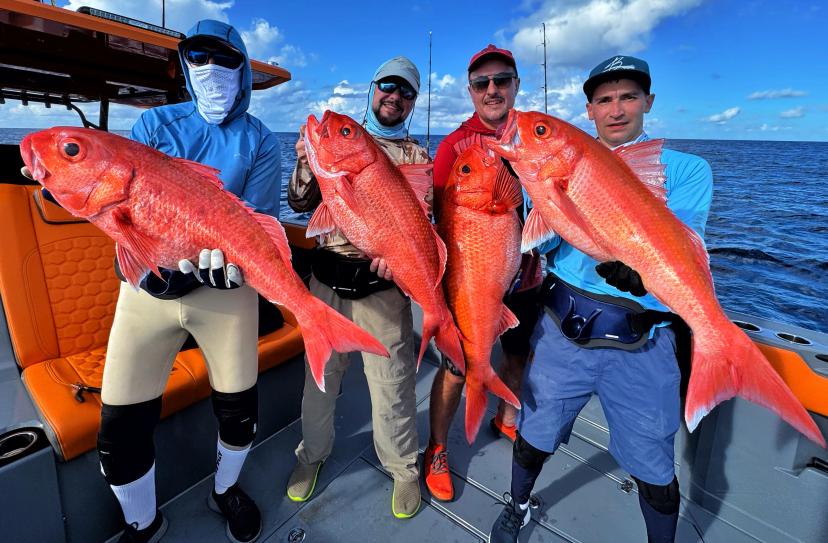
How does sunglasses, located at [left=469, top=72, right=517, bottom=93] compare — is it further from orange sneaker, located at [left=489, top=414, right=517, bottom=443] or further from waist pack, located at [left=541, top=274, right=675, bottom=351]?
orange sneaker, located at [left=489, top=414, right=517, bottom=443]

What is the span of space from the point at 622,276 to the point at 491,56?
6.29ft

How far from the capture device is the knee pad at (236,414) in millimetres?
2432

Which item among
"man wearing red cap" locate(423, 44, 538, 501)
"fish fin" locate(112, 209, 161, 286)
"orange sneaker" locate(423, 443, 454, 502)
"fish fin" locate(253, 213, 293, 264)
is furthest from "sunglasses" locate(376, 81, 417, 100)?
"orange sneaker" locate(423, 443, 454, 502)

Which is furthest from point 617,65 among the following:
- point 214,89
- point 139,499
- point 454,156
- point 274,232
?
point 139,499

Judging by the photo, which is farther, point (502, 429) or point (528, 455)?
point (502, 429)

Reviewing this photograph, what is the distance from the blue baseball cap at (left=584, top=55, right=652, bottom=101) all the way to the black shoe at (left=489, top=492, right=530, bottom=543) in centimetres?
264

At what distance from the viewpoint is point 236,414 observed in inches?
96.4

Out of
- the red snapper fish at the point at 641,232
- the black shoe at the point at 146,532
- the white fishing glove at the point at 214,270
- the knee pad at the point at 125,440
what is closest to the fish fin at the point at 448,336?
the red snapper fish at the point at 641,232

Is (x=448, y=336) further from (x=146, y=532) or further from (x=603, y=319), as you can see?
(x=146, y=532)

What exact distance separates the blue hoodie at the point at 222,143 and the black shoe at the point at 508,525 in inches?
93.2

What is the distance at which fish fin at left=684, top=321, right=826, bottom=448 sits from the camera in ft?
5.51

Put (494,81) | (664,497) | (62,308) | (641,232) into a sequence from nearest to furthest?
(641,232) → (664,497) → (494,81) → (62,308)

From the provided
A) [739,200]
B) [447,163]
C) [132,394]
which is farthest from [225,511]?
[739,200]

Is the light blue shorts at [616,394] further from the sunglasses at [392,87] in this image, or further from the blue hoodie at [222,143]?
the blue hoodie at [222,143]
